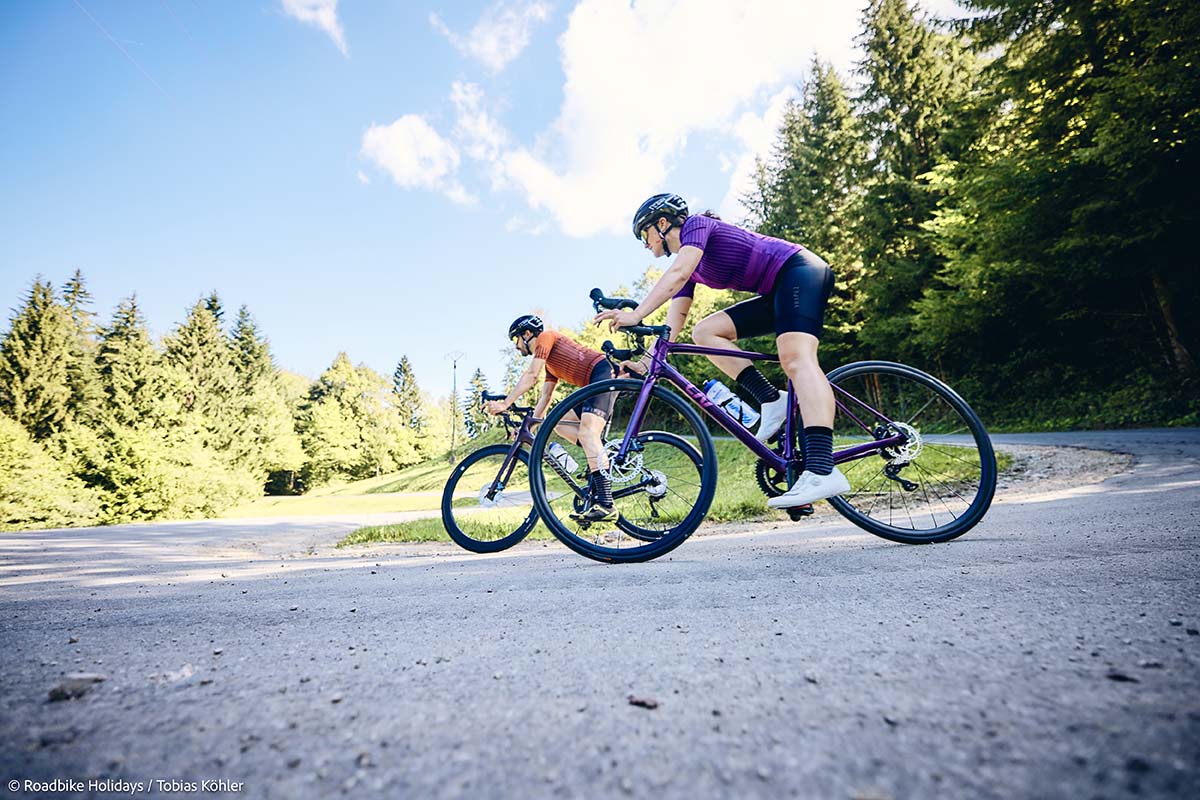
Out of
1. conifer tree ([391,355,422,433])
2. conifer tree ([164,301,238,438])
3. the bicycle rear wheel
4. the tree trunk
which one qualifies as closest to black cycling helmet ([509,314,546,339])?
the bicycle rear wheel

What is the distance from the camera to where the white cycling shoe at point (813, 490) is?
246 cm

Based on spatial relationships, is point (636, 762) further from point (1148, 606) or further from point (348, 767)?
point (1148, 606)

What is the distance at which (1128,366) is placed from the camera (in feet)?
42.8

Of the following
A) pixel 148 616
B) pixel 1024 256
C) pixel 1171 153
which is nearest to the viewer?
pixel 148 616

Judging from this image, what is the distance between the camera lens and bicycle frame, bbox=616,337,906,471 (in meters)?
2.84

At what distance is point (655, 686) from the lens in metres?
0.92

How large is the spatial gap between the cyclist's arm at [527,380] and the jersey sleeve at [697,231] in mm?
2074

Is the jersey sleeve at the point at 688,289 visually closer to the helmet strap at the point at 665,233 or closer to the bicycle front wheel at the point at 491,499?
the helmet strap at the point at 665,233

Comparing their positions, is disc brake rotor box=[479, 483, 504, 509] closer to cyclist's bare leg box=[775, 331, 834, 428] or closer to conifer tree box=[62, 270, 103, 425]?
cyclist's bare leg box=[775, 331, 834, 428]

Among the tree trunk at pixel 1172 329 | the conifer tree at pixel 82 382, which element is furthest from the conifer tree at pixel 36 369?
the tree trunk at pixel 1172 329

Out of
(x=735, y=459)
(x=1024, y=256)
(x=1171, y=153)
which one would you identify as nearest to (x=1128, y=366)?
(x=1024, y=256)

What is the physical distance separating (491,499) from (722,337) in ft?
9.55

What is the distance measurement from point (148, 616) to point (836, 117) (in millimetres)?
27629

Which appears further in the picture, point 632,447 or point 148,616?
point 632,447
